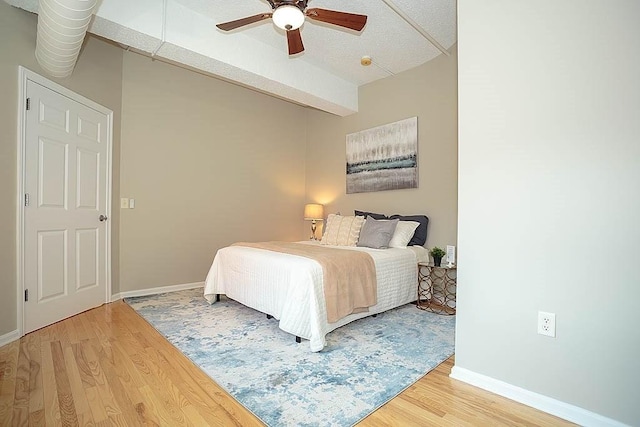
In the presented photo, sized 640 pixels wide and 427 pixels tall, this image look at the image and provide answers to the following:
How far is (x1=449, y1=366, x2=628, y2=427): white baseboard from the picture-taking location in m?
1.48

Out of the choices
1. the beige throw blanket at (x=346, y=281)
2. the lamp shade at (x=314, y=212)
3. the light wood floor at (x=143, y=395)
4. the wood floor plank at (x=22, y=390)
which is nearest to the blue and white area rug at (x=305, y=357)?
the light wood floor at (x=143, y=395)

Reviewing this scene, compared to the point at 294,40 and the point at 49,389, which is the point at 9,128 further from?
the point at 294,40

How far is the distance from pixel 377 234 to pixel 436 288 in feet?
3.01

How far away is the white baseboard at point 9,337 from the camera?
2293mm

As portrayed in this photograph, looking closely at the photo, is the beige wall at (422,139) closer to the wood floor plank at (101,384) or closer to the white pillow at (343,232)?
the white pillow at (343,232)

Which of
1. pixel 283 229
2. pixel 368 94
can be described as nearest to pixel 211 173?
pixel 283 229

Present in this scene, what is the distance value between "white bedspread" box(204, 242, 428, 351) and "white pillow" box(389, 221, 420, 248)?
0.37 ft

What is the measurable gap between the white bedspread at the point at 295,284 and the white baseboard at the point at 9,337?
145cm

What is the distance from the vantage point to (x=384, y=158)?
429 centimetres

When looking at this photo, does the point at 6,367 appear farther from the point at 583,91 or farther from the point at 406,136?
the point at 406,136

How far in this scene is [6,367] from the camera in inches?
77.4

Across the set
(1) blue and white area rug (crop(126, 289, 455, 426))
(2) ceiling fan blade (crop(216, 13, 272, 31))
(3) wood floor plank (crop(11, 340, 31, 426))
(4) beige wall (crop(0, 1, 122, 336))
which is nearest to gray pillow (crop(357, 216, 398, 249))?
(1) blue and white area rug (crop(126, 289, 455, 426))

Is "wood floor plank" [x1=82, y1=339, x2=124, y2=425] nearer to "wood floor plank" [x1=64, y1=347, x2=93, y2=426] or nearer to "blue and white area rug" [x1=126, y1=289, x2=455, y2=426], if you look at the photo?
"wood floor plank" [x1=64, y1=347, x2=93, y2=426]

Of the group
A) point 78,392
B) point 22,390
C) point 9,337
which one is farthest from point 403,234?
point 9,337
